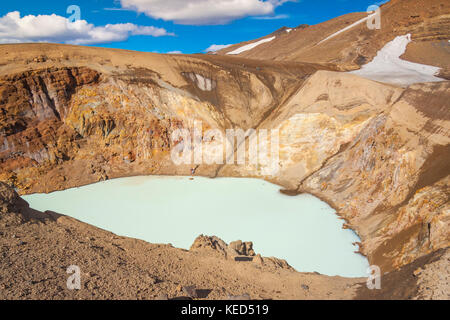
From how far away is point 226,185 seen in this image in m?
19.6

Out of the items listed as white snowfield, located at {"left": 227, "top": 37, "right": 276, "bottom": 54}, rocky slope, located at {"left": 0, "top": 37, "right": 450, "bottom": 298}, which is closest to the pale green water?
rocky slope, located at {"left": 0, "top": 37, "right": 450, "bottom": 298}

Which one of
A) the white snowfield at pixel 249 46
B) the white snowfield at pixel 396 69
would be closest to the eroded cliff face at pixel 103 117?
the white snowfield at pixel 396 69

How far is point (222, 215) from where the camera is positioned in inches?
595

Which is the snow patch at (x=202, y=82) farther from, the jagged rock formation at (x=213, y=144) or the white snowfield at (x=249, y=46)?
the white snowfield at (x=249, y=46)

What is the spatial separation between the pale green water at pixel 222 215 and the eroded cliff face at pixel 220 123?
1.12 m

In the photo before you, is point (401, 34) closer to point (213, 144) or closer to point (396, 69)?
point (396, 69)

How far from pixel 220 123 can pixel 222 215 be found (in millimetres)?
10326

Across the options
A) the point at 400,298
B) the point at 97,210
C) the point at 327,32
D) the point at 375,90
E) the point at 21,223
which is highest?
the point at 327,32

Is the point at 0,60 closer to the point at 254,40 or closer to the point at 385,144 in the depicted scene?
the point at 385,144

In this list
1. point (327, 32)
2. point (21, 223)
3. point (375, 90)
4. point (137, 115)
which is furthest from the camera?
point (327, 32)

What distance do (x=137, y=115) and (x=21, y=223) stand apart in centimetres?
1578

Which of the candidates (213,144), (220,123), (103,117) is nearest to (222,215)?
(213,144)

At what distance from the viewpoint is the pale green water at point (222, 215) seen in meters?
12.2

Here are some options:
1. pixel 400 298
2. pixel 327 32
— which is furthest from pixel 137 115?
pixel 327 32
